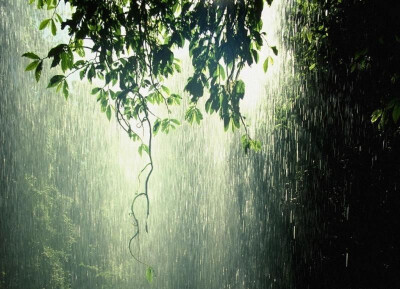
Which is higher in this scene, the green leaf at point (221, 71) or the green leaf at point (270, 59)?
the green leaf at point (270, 59)

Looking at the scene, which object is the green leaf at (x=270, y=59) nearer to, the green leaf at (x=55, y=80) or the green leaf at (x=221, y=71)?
the green leaf at (x=221, y=71)

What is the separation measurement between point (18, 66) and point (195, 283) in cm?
1515

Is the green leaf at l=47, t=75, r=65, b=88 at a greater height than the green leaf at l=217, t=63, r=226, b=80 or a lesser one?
lesser

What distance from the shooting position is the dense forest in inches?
77.5

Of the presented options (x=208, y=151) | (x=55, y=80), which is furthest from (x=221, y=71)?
(x=208, y=151)

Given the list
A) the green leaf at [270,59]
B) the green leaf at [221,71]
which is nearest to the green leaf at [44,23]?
the green leaf at [221,71]

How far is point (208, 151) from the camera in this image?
68.9 feet

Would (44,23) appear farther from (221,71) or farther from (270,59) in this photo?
(270,59)

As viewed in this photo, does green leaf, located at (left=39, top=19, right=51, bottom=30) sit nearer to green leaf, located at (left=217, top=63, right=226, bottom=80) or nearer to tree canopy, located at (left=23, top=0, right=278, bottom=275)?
tree canopy, located at (left=23, top=0, right=278, bottom=275)

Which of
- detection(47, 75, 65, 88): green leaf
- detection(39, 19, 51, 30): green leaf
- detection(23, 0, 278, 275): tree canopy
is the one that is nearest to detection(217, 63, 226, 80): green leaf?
detection(23, 0, 278, 275): tree canopy

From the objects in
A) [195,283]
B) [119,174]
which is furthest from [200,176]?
[195,283]

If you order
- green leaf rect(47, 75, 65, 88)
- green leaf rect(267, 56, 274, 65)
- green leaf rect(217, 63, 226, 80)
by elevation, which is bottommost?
green leaf rect(47, 75, 65, 88)

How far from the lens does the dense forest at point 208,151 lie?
1970 millimetres

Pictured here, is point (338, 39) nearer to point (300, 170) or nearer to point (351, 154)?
point (351, 154)
